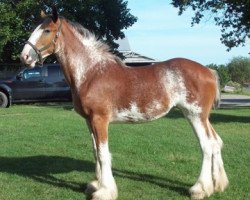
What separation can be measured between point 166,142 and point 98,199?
5036mm

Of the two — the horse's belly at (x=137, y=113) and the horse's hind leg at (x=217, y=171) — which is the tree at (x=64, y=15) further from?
the horse's hind leg at (x=217, y=171)

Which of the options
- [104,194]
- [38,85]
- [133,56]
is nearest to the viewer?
[104,194]

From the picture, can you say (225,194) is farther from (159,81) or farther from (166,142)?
(166,142)

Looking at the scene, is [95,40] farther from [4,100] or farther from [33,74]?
[33,74]

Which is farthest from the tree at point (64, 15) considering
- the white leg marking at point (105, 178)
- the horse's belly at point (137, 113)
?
the white leg marking at point (105, 178)

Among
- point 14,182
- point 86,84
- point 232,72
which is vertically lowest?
point 232,72

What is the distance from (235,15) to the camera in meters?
22.2

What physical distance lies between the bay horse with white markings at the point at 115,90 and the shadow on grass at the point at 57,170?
0.67 metres

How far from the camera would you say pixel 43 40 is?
6.65 meters

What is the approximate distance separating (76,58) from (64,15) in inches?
1053

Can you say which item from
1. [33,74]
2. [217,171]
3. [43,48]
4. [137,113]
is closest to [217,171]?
[217,171]

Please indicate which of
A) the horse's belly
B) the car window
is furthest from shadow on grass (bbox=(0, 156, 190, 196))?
the car window

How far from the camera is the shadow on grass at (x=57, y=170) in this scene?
24.6 ft

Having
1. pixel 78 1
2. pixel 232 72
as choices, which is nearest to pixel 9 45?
pixel 78 1
